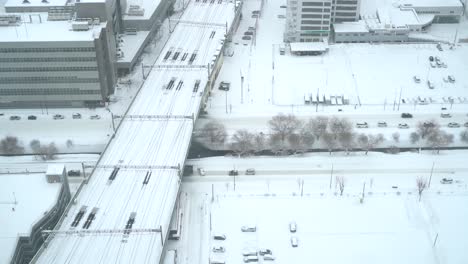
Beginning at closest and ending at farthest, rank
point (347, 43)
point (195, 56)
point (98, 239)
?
point (98, 239), point (195, 56), point (347, 43)

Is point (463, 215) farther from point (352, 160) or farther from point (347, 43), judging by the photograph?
point (347, 43)

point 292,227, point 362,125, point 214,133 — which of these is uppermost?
point 214,133

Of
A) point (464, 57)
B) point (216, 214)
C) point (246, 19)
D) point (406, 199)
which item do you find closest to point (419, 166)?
point (406, 199)

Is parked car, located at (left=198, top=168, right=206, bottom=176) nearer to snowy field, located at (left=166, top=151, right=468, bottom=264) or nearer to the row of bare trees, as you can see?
snowy field, located at (left=166, top=151, right=468, bottom=264)

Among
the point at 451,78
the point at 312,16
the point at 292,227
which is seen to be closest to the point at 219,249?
the point at 292,227

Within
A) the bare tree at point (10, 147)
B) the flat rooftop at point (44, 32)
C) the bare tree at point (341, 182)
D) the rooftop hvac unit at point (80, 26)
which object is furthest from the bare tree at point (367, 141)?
the bare tree at point (10, 147)

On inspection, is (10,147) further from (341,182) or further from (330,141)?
(341,182)

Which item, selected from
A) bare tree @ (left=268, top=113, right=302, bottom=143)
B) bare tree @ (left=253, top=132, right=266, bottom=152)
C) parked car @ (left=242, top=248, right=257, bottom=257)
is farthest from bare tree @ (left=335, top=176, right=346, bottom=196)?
parked car @ (left=242, top=248, right=257, bottom=257)
